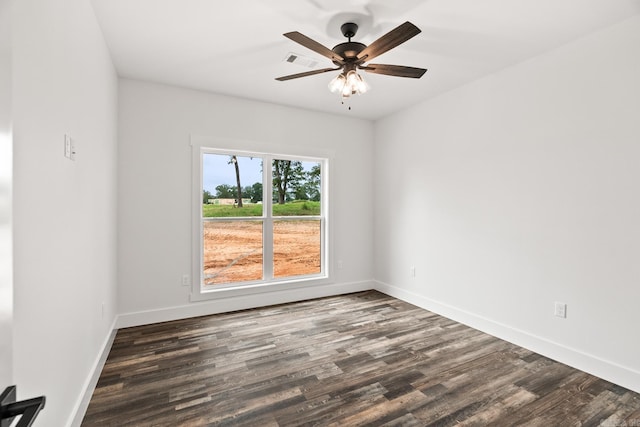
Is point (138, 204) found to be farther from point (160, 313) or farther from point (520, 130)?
point (520, 130)

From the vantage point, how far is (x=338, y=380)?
235 centimetres

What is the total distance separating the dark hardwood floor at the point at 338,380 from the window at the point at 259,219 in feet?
2.62

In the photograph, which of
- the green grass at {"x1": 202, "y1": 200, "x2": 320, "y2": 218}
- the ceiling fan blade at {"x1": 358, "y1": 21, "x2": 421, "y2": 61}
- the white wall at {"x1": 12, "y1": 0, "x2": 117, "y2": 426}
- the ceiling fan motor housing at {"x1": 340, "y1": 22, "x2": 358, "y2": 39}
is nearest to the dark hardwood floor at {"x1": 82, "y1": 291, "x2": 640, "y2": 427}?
the white wall at {"x1": 12, "y1": 0, "x2": 117, "y2": 426}

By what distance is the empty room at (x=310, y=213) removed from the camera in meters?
1.68

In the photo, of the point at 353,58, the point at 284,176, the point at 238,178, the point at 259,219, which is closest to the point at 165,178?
the point at 238,178

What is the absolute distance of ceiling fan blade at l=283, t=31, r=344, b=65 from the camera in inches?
78.8

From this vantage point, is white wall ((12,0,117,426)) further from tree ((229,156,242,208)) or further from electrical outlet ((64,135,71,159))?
tree ((229,156,242,208))

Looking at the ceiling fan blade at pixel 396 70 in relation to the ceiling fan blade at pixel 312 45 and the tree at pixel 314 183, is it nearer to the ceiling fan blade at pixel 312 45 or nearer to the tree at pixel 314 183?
the ceiling fan blade at pixel 312 45

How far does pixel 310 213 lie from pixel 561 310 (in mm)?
3033

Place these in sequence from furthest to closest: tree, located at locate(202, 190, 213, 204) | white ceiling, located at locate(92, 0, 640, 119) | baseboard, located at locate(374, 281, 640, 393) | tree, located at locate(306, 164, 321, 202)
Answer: tree, located at locate(306, 164, 321, 202) → tree, located at locate(202, 190, 213, 204) → baseboard, located at locate(374, 281, 640, 393) → white ceiling, located at locate(92, 0, 640, 119)

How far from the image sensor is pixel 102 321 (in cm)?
263

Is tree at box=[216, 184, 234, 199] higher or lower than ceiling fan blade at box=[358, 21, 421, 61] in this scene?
lower

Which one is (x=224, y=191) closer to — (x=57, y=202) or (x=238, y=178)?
(x=238, y=178)

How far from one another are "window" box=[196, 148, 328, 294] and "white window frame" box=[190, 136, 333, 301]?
13 millimetres
